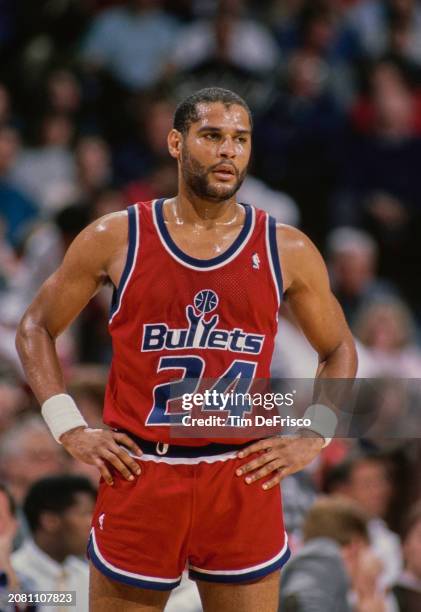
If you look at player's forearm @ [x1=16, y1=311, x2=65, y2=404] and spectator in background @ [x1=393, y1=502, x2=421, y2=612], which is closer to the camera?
player's forearm @ [x1=16, y1=311, x2=65, y2=404]

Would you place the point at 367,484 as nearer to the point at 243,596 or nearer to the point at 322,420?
the point at 322,420

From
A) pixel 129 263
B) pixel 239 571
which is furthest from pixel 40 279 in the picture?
pixel 239 571

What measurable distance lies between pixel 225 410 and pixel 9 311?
402cm

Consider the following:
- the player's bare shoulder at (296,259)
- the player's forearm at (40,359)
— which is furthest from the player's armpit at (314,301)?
the player's forearm at (40,359)

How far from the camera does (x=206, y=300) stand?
3.58m

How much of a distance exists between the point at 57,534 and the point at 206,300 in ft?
5.65

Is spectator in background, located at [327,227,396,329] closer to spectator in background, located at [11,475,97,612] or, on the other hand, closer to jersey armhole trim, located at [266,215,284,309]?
spectator in background, located at [11,475,97,612]

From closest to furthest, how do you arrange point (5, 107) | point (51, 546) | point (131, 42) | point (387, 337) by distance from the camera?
point (51, 546) → point (387, 337) → point (5, 107) → point (131, 42)

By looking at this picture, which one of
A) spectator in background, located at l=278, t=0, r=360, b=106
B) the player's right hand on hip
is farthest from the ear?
spectator in background, located at l=278, t=0, r=360, b=106

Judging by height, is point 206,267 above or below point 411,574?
above

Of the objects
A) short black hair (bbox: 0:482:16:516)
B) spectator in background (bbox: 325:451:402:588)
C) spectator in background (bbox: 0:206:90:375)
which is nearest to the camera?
short black hair (bbox: 0:482:16:516)

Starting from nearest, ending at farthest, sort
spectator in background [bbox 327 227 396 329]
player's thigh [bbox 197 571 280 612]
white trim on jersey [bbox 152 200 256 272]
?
player's thigh [bbox 197 571 280 612]
white trim on jersey [bbox 152 200 256 272]
spectator in background [bbox 327 227 396 329]

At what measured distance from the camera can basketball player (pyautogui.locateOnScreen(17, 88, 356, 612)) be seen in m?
3.51

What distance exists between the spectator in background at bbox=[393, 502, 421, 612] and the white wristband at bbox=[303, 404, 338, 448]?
1.94 m
